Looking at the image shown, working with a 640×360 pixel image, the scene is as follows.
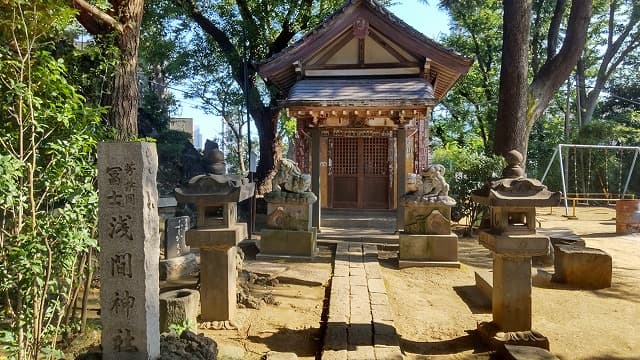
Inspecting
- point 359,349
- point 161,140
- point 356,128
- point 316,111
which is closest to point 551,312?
point 359,349

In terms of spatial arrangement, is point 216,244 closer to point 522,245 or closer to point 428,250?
point 522,245

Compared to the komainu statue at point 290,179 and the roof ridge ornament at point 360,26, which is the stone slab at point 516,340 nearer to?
the komainu statue at point 290,179

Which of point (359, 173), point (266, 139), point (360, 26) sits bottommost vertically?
point (359, 173)

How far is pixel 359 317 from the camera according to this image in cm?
503

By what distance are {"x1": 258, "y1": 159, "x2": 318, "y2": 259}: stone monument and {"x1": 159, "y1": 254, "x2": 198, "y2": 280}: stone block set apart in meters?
1.47

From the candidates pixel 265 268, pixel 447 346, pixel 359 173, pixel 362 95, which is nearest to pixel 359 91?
pixel 362 95

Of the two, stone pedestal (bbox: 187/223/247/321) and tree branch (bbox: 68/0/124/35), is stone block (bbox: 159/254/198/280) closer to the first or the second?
stone pedestal (bbox: 187/223/247/321)

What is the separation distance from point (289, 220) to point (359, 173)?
16.5 ft

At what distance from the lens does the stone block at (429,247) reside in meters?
8.16

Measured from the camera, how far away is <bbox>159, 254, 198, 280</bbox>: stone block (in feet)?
23.8

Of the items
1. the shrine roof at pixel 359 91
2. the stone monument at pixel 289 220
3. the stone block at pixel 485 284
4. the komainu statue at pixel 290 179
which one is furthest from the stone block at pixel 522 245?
the shrine roof at pixel 359 91

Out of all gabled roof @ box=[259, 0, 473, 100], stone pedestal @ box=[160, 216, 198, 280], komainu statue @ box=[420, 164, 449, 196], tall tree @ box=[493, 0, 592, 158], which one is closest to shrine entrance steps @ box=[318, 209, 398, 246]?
komainu statue @ box=[420, 164, 449, 196]

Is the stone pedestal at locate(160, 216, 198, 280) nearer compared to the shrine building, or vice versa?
the stone pedestal at locate(160, 216, 198, 280)

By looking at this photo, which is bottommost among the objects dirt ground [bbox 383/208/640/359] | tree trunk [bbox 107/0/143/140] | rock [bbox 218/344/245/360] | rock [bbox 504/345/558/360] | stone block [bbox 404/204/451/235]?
dirt ground [bbox 383/208/640/359]
